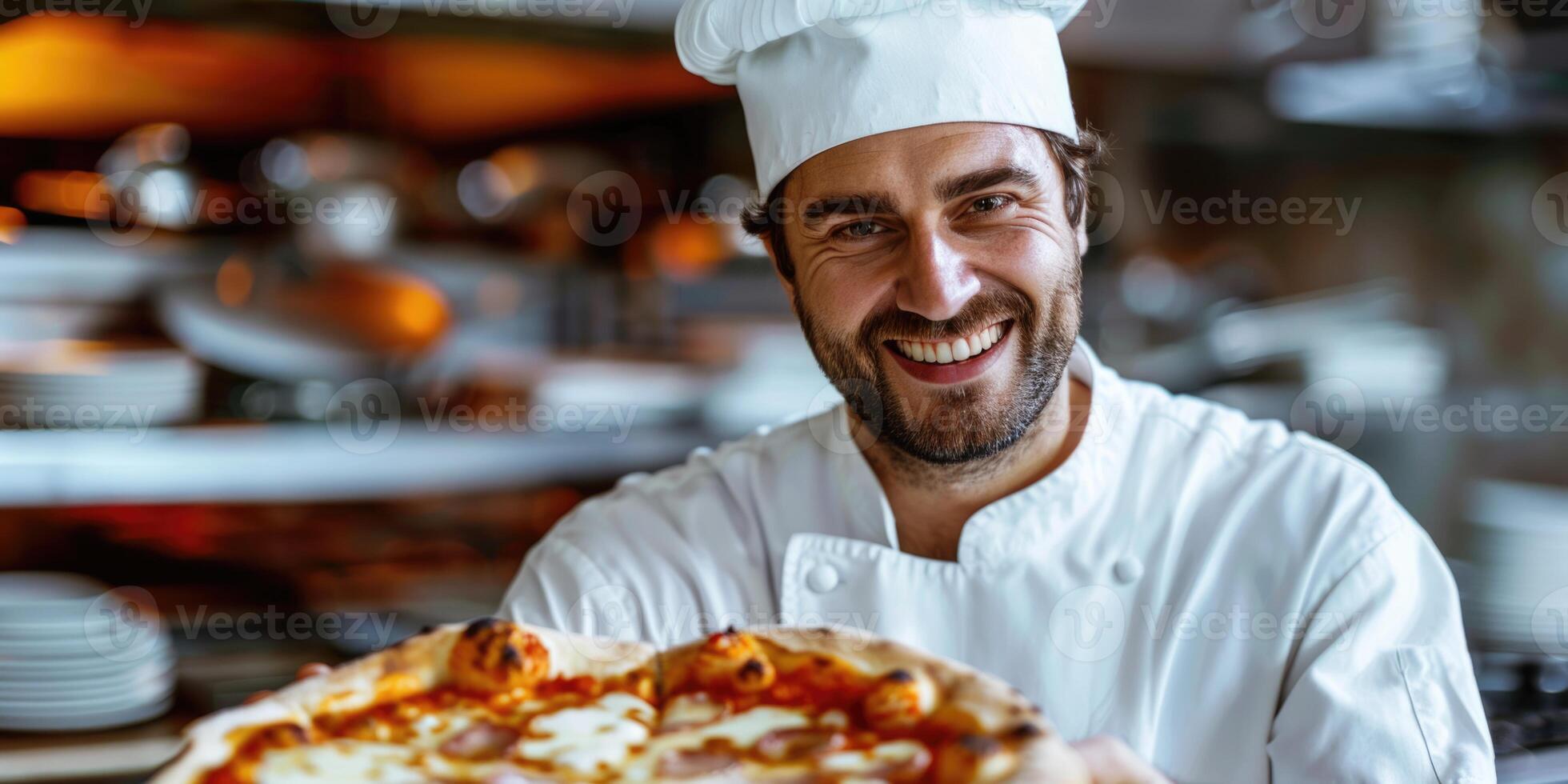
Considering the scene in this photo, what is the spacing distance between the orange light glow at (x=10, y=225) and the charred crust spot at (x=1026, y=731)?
2.85m

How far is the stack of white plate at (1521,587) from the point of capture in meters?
2.94

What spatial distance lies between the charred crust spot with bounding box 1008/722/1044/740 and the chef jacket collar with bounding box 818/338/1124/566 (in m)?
0.56

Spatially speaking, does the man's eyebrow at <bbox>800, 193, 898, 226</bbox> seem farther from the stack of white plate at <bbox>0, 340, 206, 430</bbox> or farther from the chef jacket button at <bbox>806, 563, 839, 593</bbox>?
the stack of white plate at <bbox>0, 340, 206, 430</bbox>

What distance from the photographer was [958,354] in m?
1.57

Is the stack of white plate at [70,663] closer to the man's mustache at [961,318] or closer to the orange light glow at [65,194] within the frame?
the orange light glow at [65,194]

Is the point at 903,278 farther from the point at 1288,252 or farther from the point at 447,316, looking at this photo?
the point at 1288,252

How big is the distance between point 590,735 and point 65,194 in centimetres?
277

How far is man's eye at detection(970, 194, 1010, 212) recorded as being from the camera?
5.11 ft

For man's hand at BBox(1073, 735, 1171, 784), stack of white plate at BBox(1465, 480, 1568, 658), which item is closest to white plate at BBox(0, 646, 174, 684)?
man's hand at BBox(1073, 735, 1171, 784)

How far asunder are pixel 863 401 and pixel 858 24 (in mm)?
478

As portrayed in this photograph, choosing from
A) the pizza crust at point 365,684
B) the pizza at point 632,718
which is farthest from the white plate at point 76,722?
the pizza at point 632,718

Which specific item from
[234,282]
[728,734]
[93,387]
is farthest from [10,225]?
[728,734]

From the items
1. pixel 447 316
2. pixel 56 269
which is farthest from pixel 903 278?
pixel 56 269

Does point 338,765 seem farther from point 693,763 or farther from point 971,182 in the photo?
point 971,182
